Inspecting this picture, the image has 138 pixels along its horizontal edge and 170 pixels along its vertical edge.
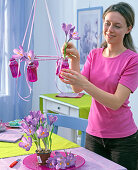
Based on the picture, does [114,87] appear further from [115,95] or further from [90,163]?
[90,163]

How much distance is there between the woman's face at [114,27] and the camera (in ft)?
5.85

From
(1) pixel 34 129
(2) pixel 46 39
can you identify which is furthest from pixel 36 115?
(2) pixel 46 39

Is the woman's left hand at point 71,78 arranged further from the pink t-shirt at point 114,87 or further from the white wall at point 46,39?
the white wall at point 46,39

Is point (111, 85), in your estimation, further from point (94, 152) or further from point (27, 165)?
point (27, 165)

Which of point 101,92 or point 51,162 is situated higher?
point 101,92

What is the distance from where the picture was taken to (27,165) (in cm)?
155

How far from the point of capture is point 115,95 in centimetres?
175

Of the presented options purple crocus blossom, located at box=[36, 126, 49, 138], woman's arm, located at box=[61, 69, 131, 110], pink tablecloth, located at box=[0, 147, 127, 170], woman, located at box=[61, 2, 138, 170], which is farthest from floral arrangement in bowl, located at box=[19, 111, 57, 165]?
woman, located at box=[61, 2, 138, 170]

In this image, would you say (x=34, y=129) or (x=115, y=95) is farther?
(x=115, y=95)

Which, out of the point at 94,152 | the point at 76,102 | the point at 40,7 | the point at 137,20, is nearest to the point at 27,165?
the point at 94,152

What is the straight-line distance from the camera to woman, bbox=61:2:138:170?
5.82ft

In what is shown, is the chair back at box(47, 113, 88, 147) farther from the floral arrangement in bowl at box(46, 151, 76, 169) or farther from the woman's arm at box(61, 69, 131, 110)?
the floral arrangement in bowl at box(46, 151, 76, 169)

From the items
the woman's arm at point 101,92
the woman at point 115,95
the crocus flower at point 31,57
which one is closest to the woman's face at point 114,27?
the woman at point 115,95

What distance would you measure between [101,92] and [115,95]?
0.09 metres
